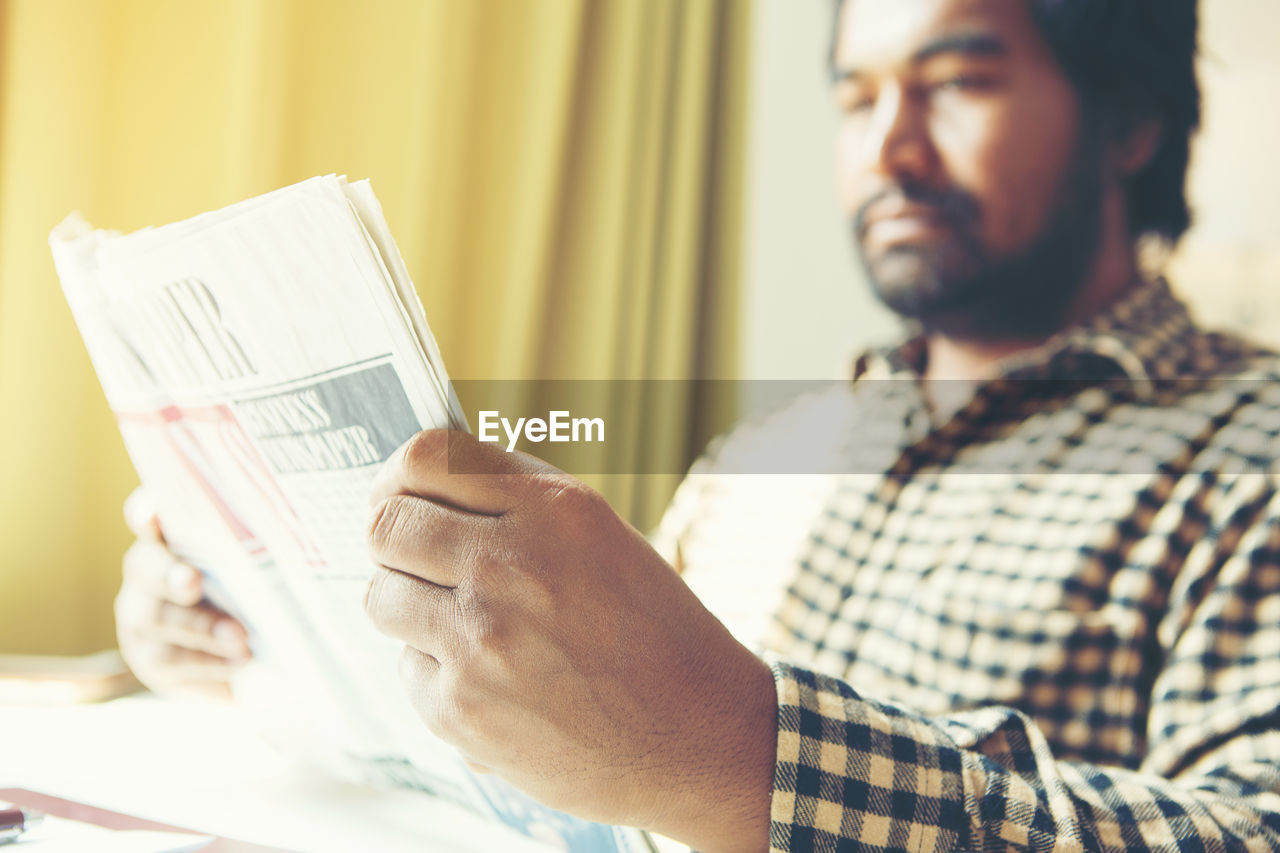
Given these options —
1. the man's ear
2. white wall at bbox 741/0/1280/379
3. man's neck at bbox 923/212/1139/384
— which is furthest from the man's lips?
white wall at bbox 741/0/1280/379

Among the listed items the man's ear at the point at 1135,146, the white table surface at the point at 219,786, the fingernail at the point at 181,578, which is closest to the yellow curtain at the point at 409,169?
the white table surface at the point at 219,786

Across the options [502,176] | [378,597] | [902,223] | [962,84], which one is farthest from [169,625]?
[502,176]

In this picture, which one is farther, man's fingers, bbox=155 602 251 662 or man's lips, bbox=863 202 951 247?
man's lips, bbox=863 202 951 247

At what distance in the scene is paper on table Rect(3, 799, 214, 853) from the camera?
0.38 metres

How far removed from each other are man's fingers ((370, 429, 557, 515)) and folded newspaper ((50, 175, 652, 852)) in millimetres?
11

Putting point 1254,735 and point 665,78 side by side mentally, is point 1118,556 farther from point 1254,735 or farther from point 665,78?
point 665,78

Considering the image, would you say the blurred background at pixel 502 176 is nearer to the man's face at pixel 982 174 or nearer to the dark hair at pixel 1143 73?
the dark hair at pixel 1143 73

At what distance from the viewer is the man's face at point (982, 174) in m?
0.93

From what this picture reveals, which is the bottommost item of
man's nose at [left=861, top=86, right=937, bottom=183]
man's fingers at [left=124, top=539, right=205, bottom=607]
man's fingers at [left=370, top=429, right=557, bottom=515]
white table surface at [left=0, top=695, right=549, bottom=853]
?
white table surface at [left=0, top=695, right=549, bottom=853]

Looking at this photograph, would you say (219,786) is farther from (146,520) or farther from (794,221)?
(794,221)

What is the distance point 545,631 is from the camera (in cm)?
31

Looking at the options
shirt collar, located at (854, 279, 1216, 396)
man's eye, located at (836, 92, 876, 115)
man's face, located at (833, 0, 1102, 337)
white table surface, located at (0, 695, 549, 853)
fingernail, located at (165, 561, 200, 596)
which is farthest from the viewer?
man's eye, located at (836, 92, 876, 115)

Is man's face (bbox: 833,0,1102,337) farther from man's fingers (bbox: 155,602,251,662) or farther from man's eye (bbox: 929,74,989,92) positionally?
man's fingers (bbox: 155,602,251,662)

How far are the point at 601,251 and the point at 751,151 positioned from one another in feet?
1.29
